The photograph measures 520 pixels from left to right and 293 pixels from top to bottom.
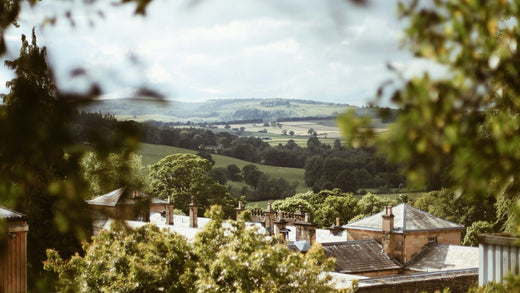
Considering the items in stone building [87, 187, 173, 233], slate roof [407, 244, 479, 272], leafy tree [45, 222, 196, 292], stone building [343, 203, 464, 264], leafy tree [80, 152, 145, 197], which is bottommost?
slate roof [407, 244, 479, 272]

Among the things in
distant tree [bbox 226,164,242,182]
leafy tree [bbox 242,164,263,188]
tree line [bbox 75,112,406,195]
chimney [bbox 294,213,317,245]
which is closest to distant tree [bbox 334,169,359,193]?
tree line [bbox 75,112,406,195]

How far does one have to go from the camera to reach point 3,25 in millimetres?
3027

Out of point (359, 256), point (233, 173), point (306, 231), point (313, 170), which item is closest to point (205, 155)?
point (233, 173)

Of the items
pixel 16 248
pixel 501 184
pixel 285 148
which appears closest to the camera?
pixel 501 184

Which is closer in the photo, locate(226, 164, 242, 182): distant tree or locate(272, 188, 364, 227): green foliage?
locate(272, 188, 364, 227): green foliage

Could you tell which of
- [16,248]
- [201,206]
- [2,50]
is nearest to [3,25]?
[2,50]

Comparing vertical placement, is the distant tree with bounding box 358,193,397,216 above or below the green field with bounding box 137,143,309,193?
below

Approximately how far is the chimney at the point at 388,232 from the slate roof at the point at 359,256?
0.34 meters

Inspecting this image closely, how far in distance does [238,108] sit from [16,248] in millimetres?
110713

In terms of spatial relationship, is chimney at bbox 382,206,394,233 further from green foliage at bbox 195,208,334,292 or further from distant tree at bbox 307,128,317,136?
distant tree at bbox 307,128,317,136

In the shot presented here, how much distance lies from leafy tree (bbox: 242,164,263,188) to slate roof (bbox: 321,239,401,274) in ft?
150

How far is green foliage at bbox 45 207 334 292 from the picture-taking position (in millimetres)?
13109

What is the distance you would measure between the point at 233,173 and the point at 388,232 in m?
47.1

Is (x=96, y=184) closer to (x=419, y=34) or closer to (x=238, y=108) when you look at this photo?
(x=419, y=34)
